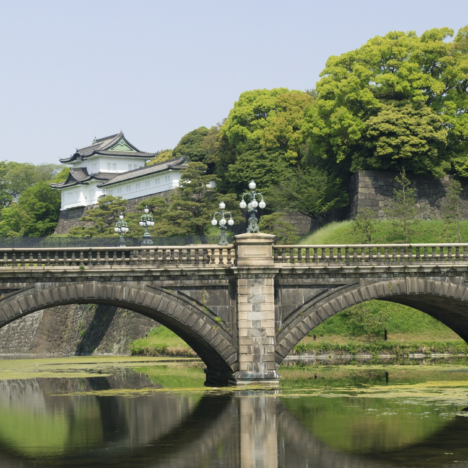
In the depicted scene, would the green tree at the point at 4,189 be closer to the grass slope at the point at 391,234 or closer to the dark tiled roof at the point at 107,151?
the dark tiled roof at the point at 107,151

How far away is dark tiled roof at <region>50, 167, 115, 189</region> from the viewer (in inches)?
4601

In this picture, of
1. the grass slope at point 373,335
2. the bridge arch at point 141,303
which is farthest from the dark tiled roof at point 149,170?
the bridge arch at point 141,303

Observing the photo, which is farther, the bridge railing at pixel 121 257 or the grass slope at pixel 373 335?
the grass slope at pixel 373 335

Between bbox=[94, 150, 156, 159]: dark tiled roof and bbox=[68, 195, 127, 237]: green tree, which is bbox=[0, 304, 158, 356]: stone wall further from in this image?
bbox=[94, 150, 156, 159]: dark tiled roof

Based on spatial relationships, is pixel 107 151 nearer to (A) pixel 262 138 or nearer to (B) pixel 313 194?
(A) pixel 262 138

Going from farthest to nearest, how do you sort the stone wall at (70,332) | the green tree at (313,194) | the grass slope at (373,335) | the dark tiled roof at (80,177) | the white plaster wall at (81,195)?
the dark tiled roof at (80,177), the white plaster wall at (81,195), the green tree at (313,194), the stone wall at (70,332), the grass slope at (373,335)

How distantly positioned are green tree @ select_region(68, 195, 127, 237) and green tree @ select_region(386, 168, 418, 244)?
33131 mm

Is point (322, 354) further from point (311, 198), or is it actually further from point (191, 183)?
point (191, 183)

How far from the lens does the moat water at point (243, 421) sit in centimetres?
2167

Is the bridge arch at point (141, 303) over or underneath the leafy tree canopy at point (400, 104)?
underneath

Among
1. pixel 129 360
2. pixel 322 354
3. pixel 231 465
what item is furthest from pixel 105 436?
pixel 129 360

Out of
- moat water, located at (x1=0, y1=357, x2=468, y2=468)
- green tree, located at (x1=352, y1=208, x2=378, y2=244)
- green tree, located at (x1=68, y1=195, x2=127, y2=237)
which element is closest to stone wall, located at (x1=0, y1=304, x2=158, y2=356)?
green tree, located at (x1=68, y1=195, x2=127, y2=237)

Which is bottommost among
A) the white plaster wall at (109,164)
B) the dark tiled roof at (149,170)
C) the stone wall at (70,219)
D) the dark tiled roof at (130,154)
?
the stone wall at (70,219)

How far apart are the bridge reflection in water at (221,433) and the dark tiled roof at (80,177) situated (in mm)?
82976
